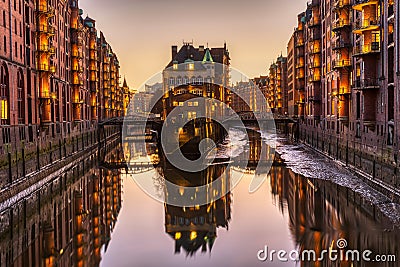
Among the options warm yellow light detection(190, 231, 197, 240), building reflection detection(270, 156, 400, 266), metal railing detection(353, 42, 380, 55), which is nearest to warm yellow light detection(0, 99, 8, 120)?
building reflection detection(270, 156, 400, 266)

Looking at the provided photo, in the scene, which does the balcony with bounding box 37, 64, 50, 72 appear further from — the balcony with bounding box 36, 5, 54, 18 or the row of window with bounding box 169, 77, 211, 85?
the row of window with bounding box 169, 77, 211, 85

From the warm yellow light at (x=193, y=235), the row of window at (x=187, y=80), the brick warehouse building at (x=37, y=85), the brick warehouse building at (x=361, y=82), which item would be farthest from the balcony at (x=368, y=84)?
the row of window at (x=187, y=80)

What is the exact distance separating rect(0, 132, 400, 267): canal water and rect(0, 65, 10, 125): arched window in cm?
774

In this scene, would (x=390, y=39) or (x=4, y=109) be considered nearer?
(x=390, y=39)

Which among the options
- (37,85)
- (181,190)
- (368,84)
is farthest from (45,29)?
(368,84)

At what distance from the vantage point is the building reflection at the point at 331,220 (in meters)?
19.3

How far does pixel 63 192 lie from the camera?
105 feet

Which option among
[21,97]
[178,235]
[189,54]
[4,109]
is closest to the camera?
[178,235]

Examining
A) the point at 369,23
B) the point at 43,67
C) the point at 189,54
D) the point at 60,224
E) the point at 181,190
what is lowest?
the point at 60,224

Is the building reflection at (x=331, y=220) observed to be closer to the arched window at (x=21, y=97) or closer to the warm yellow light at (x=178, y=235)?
the warm yellow light at (x=178, y=235)

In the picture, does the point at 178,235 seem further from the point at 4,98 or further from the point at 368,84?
the point at 368,84

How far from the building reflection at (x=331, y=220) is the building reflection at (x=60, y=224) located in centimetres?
890

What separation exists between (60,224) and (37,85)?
30169 millimetres

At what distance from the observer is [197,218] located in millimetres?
25031
